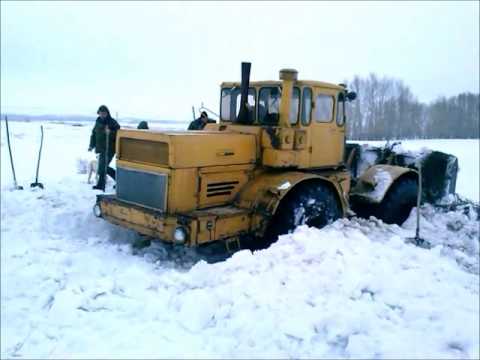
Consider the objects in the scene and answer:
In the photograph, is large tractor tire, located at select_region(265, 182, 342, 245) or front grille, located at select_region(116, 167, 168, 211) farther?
large tractor tire, located at select_region(265, 182, 342, 245)

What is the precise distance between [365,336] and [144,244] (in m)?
4.22

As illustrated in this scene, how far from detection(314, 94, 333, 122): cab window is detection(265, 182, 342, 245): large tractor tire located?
109 cm

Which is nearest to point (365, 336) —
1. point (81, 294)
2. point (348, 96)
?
point (81, 294)

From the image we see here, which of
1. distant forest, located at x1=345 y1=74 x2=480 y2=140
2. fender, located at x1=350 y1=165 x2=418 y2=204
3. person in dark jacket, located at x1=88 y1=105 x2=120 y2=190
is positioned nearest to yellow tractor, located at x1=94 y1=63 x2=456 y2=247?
fender, located at x1=350 y1=165 x2=418 y2=204

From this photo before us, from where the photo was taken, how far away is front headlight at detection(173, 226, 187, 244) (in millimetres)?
6195

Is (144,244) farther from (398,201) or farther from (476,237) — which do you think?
(476,237)

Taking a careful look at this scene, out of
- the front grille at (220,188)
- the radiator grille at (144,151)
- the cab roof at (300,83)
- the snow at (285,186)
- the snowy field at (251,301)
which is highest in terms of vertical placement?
the cab roof at (300,83)

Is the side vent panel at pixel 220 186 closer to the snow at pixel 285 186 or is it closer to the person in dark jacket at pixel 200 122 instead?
the snow at pixel 285 186

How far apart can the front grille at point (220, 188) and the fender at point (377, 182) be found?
108 inches

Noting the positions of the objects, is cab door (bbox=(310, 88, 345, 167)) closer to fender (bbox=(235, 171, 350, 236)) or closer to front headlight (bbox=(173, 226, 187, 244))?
fender (bbox=(235, 171, 350, 236))

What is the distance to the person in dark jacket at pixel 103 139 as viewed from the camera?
9773 millimetres

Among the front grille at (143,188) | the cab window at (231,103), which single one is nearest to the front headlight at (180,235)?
the front grille at (143,188)

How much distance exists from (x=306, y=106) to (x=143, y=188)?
2680 millimetres

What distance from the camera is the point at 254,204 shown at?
22.6ft
